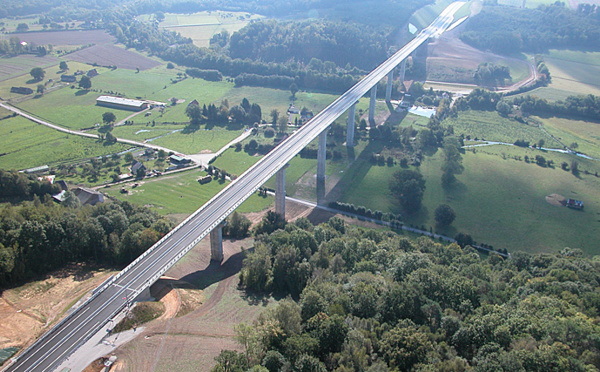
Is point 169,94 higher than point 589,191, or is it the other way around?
point 169,94

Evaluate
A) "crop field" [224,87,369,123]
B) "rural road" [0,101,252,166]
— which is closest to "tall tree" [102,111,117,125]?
"rural road" [0,101,252,166]

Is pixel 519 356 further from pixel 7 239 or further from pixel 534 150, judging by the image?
pixel 534 150

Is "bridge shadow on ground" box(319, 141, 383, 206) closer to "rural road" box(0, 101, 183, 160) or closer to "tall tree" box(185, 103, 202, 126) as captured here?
"rural road" box(0, 101, 183, 160)

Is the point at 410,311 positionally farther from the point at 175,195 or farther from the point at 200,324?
the point at 175,195

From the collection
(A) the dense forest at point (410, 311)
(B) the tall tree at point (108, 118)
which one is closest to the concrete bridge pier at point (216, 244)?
(A) the dense forest at point (410, 311)

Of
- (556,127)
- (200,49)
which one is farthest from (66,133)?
(556,127)
